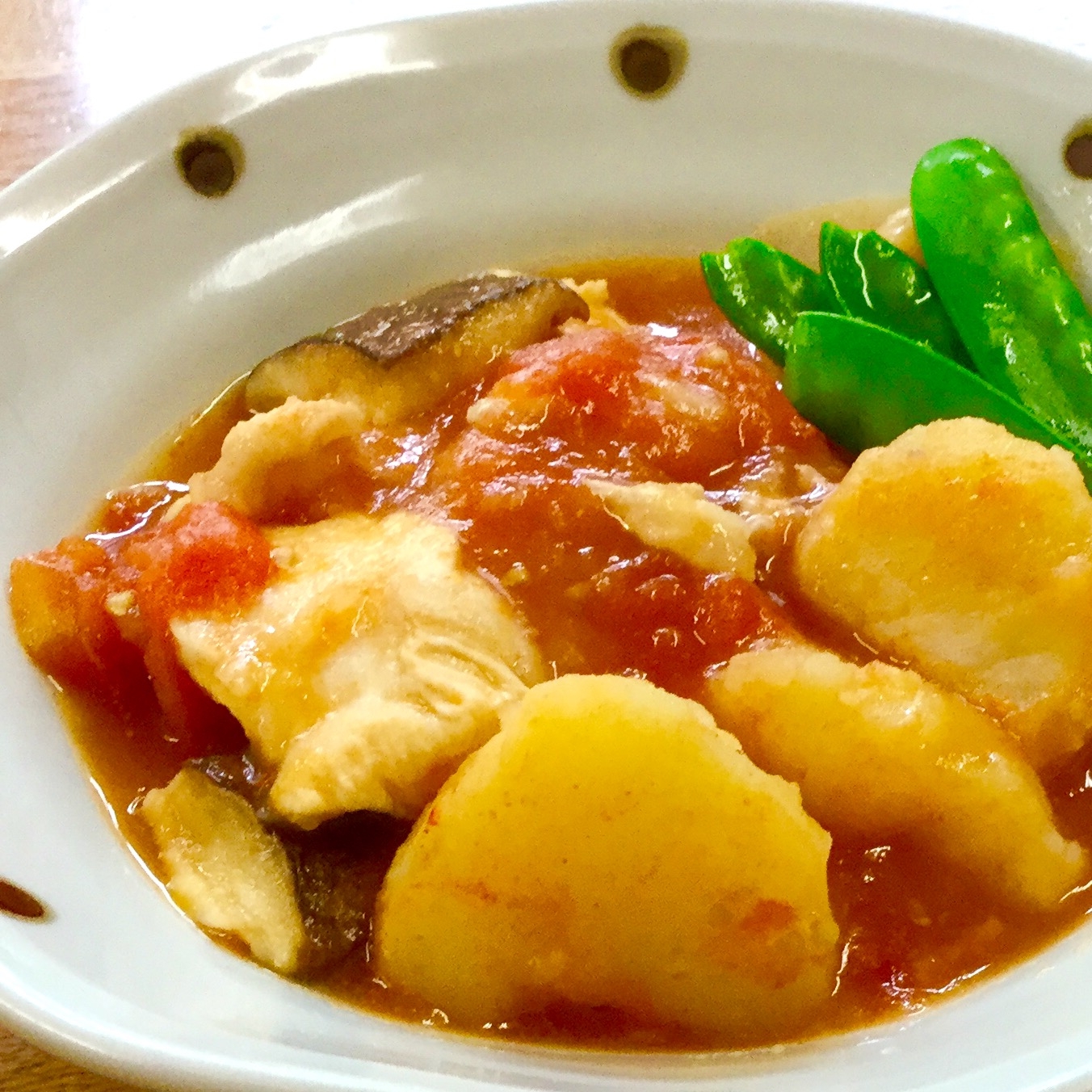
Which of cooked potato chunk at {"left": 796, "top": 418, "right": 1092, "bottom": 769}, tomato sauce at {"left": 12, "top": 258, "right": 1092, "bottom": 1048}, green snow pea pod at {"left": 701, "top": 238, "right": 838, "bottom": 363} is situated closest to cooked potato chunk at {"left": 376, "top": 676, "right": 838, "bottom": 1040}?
tomato sauce at {"left": 12, "top": 258, "right": 1092, "bottom": 1048}

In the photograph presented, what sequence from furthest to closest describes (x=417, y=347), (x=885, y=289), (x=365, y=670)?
1. (x=885, y=289)
2. (x=417, y=347)
3. (x=365, y=670)

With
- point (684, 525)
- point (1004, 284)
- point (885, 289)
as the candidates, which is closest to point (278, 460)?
point (684, 525)

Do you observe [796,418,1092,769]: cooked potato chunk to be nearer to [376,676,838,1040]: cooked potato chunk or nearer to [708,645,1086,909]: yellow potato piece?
[708,645,1086,909]: yellow potato piece

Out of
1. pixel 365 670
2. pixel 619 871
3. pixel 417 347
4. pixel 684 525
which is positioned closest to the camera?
pixel 619 871

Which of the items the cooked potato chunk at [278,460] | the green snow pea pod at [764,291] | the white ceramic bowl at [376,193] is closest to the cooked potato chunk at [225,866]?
the white ceramic bowl at [376,193]

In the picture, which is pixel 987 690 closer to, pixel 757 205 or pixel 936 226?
pixel 936 226

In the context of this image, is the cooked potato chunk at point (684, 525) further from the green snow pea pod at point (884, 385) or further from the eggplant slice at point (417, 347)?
the eggplant slice at point (417, 347)

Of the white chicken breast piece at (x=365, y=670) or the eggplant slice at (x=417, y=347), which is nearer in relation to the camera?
the white chicken breast piece at (x=365, y=670)

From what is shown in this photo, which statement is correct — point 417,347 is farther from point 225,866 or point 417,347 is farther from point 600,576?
point 225,866
